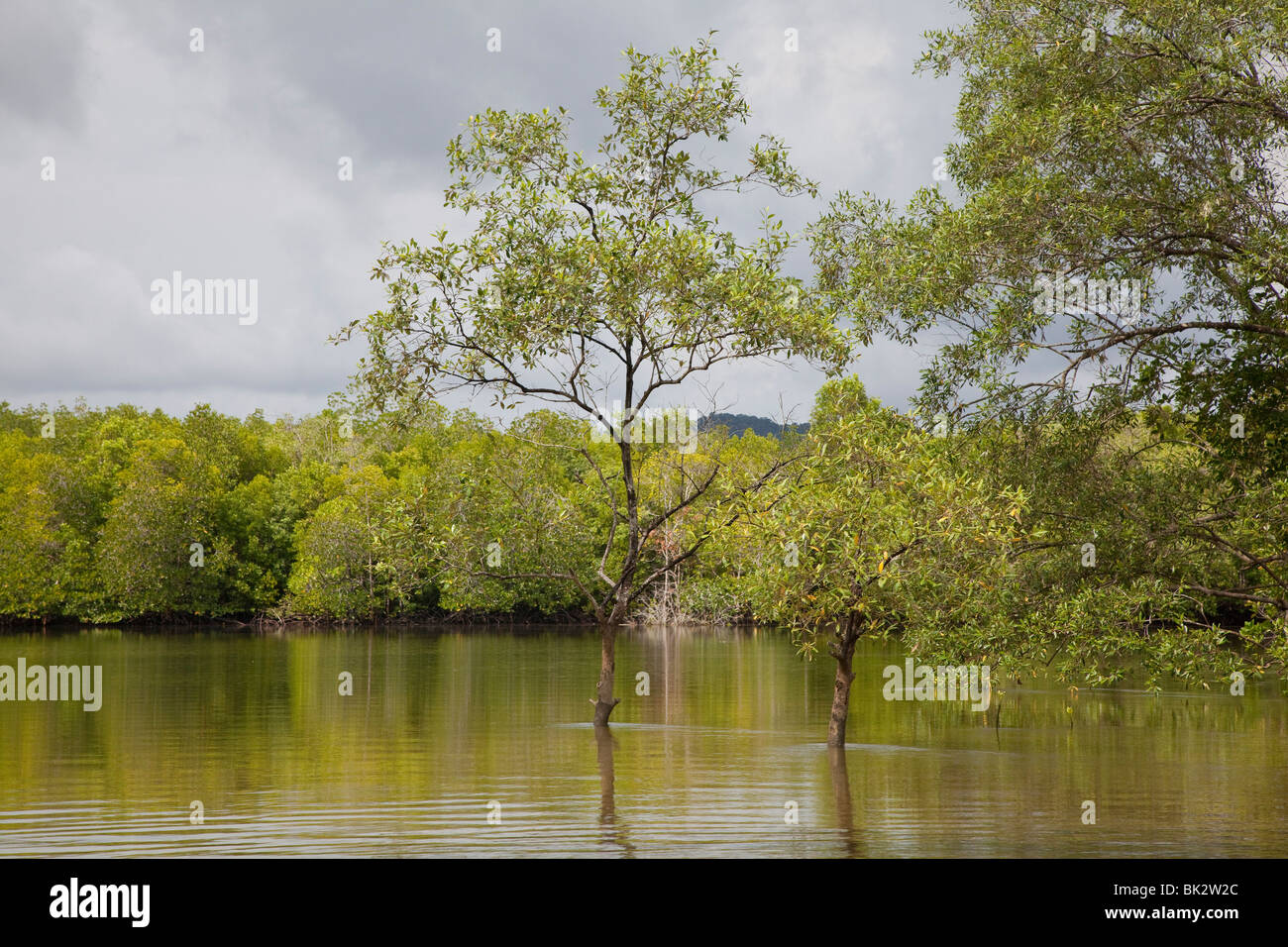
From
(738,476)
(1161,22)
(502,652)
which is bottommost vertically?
(502,652)

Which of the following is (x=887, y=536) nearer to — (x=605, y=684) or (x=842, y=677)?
(x=842, y=677)

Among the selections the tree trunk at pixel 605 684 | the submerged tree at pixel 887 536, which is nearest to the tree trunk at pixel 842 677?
the submerged tree at pixel 887 536

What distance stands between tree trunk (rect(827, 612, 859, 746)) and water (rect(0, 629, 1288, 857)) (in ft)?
1.99

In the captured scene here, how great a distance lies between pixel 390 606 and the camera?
Result: 10156 cm

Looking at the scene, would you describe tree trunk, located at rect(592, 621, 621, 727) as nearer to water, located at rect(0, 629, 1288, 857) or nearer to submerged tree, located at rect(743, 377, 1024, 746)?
water, located at rect(0, 629, 1288, 857)

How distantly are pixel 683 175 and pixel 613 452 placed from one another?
77.6 m

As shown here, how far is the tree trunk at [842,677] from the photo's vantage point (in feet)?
89.8

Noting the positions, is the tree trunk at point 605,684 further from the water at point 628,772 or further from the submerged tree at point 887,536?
the submerged tree at point 887,536

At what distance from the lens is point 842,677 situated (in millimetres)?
28359

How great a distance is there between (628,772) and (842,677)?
571 cm

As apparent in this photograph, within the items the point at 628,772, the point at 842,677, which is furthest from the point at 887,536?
the point at 628,772

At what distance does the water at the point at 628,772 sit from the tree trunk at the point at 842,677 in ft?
1.99
